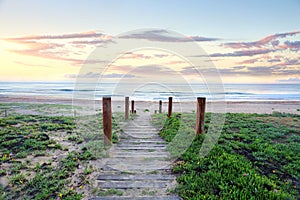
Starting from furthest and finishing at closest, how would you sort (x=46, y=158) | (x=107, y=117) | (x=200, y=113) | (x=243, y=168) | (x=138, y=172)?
1. (x=200, y=113)
2. (x=107, y=117)
3. (x=46, y=158)
4. (x=138, y=172)
5. (x=243, y=168)

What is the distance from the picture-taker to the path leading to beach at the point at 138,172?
3791 millimetres

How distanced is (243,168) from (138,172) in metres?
2.25

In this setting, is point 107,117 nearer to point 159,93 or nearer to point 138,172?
point 138,172

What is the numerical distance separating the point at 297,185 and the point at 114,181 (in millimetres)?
3604

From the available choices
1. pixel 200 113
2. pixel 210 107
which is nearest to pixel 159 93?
pixel 210 107

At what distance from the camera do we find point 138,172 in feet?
15.0

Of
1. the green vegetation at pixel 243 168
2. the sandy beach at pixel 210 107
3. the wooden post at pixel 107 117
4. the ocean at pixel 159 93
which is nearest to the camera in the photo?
the green vegetation at pixel 243 168

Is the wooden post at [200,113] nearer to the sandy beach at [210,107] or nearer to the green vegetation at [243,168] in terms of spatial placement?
the green vegetation at [243,168]

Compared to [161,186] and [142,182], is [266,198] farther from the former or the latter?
[142,182]

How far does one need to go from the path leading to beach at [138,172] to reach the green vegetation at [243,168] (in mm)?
310

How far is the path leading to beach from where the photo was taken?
3.79m

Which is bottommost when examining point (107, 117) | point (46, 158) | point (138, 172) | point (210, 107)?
point (138, 172)

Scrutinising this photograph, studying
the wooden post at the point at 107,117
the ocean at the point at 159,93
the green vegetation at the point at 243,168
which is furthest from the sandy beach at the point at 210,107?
the wooden post at the point at 107,117

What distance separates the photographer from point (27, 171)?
4418 mm
